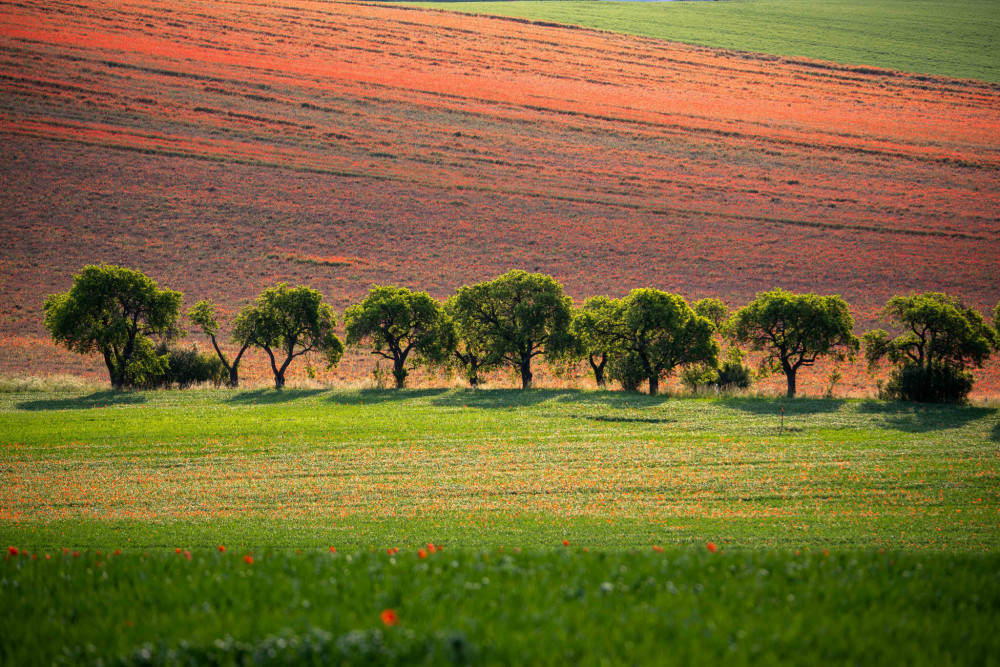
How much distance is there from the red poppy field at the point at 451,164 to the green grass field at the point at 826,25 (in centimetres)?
996

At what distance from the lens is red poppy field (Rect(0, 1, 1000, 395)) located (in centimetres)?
8238

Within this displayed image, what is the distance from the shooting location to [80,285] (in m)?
51.4

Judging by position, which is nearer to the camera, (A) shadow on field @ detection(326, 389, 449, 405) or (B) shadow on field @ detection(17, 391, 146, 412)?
(B) shadow on field @ detection(17, 391, 146, 412)

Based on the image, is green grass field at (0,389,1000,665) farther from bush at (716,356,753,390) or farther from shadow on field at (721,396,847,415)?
bush at (716,356,753,390)

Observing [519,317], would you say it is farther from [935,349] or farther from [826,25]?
[826,25]

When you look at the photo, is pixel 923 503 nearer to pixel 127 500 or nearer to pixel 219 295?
pixel 127 500

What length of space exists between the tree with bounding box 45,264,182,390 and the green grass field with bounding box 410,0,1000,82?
13189cm

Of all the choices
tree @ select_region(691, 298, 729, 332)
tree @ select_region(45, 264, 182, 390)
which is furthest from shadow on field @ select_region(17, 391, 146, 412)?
tree @ select_region(691, 298, 729, 332)

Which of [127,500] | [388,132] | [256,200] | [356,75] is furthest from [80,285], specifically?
[356,75]

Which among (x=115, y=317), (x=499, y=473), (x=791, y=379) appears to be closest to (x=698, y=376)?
(x=791, y=379)

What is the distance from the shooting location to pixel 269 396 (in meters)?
47.8

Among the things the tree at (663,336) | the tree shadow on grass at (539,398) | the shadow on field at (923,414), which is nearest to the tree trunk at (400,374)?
the tree shadow on grass at (539,398)

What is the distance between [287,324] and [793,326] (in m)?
38.3

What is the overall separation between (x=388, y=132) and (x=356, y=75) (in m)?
20.9
